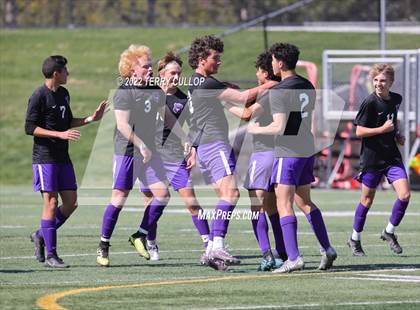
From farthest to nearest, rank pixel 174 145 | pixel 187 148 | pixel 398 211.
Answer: pixel 398 211 < pixel 174 145 < pixel 187 148

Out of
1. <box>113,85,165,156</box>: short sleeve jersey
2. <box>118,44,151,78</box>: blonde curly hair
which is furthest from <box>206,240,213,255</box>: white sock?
<box>118,44,151,78</box>: blonde curly hair

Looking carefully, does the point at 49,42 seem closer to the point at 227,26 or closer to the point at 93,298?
the point at 227,26

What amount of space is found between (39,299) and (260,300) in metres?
1.67

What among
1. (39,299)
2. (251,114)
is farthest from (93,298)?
(251,114)

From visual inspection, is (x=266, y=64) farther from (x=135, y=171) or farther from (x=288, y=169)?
(x=135, y=171)

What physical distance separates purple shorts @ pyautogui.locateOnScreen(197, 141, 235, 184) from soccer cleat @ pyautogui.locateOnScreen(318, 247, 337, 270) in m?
1.19

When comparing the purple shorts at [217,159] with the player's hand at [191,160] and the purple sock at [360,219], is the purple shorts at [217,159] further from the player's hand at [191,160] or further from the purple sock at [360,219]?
the purple sock at [360,219]

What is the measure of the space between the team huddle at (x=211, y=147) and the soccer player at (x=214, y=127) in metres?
0.01

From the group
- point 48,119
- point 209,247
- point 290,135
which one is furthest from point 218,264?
point 48,119

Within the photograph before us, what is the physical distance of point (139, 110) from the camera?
12.2 metres

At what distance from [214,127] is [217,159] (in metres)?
0.32

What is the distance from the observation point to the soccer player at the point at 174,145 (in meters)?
12.3

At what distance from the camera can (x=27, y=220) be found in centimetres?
1780

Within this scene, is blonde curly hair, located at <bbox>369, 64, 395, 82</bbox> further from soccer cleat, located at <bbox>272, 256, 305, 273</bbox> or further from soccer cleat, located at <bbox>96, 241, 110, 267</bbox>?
soccer cleat, located at <bbox>96, 241, 110, 267</bbox>
